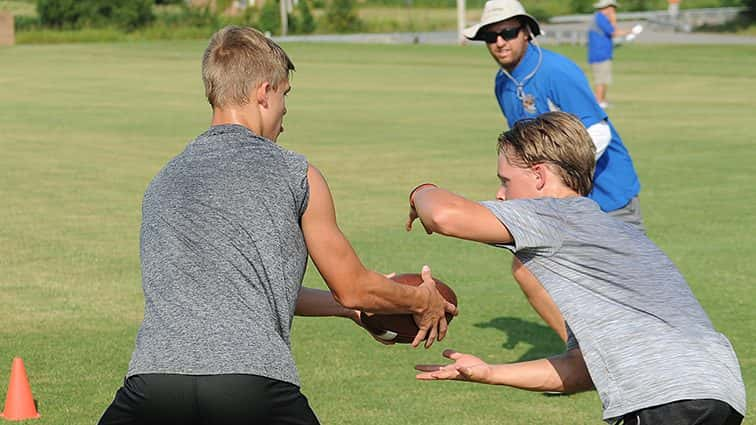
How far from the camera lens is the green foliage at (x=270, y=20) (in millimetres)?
67750

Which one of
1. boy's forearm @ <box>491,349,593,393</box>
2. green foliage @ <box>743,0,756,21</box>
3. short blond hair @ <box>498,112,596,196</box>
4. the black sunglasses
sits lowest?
green foliage @ <box>743,0,756,21</box>

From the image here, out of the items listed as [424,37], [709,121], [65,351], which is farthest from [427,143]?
[424,37]

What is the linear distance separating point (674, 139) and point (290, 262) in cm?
1854

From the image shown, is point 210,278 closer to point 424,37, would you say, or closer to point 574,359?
point 574,359

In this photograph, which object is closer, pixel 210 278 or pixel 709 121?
pixel 210 278

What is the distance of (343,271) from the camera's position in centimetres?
452

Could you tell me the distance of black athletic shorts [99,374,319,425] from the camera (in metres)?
4.14

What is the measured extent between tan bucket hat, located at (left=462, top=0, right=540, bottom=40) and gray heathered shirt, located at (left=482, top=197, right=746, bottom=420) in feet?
13.3

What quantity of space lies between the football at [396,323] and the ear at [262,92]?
113 centimetres

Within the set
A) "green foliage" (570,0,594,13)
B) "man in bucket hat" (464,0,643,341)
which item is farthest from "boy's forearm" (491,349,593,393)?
"green foliage" (570,0,594,13)

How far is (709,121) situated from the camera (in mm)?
24984

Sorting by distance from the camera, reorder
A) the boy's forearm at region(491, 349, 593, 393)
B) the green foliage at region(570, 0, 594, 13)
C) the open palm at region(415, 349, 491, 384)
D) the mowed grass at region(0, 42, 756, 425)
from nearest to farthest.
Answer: the open palm at region(415, 349, 491, 384) → the boy's forearm at region(491, 349, 593, 393) → the mowed grass at region(0, 42, 756, 425) → the green foliage at region(570, 0, 594, 13)

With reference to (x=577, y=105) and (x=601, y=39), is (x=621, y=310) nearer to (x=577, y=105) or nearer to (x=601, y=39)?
(x=577, y=105)

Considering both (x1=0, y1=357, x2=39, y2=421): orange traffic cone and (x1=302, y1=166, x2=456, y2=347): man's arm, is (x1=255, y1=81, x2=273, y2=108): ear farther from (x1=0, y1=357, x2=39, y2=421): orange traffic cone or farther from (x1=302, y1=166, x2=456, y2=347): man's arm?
(x1=0, y1=357, x2=39, y2=421): orange traffic cone
